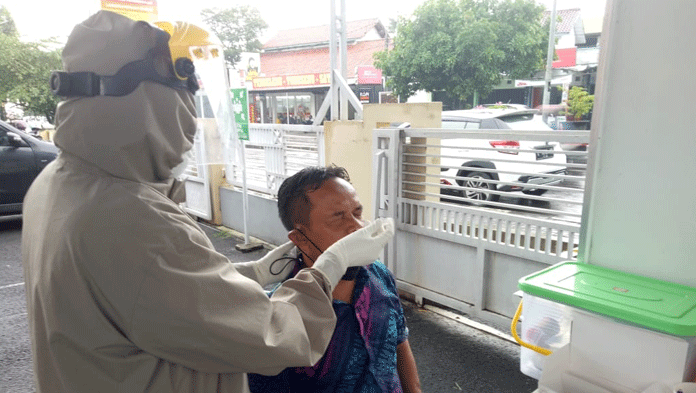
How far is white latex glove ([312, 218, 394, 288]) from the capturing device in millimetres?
1310

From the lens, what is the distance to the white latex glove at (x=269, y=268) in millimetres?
1587

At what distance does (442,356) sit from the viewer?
292 cm

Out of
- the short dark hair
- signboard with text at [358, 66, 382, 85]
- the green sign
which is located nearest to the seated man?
the short dark hair

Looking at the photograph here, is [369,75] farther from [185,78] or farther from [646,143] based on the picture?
[185,78]

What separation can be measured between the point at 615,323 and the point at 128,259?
3.95ft

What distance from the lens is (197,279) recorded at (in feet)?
2.97

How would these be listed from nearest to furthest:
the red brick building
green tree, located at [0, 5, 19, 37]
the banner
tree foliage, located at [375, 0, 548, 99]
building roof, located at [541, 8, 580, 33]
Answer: the banner, green tree, located at [0, 5, 19, 37], tree foliage, located at [375, 0, 548, 99], the red brick building, building roof, located at [541, 8, 580, 33]

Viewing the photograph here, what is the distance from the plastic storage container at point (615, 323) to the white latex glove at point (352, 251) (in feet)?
1.51

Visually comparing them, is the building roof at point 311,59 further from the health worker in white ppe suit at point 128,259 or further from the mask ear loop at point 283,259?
the health worker in white ppe suit at point 128,259

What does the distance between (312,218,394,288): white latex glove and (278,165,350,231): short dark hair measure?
0.71 feet

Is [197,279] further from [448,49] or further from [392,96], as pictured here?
[392,96]

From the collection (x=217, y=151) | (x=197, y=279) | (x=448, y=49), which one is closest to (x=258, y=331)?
(x=197, y=279)

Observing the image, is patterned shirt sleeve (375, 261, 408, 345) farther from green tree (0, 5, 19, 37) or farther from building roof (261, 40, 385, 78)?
building roof (261, 40, 385, 78)

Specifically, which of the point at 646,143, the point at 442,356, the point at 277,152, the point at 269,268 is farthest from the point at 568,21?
the point at 269,268
